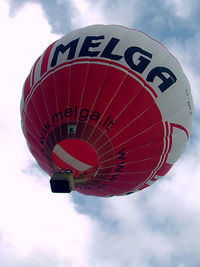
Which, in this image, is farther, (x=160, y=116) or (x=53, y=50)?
(x=53, y=50)

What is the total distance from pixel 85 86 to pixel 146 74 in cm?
186

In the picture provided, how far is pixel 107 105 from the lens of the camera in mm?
9422

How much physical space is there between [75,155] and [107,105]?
5.87ft

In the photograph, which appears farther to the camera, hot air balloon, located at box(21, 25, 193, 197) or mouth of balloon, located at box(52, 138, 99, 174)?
mouth of balloon, located at box(52, 138, 99, 174)

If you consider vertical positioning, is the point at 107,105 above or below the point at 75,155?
above

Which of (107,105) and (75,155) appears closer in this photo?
(107,105)

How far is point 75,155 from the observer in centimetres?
982

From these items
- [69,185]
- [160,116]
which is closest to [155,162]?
[160,116]

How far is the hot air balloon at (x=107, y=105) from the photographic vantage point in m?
9.47

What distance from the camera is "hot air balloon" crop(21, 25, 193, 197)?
9.47 m

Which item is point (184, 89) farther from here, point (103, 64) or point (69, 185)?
point (69, 185)

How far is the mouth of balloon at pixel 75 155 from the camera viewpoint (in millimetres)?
9617

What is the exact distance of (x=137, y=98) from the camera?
9.58 metres

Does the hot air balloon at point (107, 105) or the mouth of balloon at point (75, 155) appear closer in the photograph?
the hot air balloon at point (107, 105)
